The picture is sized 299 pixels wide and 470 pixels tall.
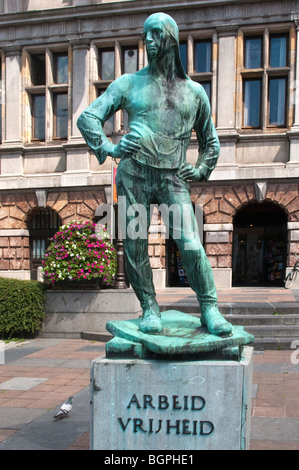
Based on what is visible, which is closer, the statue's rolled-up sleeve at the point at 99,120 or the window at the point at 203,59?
the statue's rolled-up sleeve at the point at 99,120

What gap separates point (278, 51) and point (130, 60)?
17.6 feet

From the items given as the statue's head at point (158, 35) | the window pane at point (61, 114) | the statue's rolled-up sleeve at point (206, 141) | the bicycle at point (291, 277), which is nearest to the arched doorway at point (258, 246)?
the bicycle at point (291, 277)

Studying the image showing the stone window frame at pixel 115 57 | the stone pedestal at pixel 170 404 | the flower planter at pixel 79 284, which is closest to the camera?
the stone pedestal at pixel 170 404

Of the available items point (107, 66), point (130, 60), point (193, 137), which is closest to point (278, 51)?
point (193, 137)

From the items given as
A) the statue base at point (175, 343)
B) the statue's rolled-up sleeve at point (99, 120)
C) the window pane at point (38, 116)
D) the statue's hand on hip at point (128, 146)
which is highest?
the window pane at point (38, 116)

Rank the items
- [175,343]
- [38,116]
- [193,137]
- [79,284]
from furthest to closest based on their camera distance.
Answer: [38,116] → [193,137] → [79,284] → [175,343]

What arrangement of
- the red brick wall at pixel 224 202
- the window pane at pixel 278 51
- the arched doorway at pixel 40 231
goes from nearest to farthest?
the red brick wall at pixel 224 202 < the window pane at pixel 278 51 < the arched doorway at pixel 40 231

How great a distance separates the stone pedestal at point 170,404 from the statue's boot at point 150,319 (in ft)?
0.86

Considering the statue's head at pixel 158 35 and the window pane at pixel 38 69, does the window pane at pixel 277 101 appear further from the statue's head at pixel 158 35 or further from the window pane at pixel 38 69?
the statue's head at pixel 158 35

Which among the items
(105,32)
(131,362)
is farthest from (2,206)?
(131,362)

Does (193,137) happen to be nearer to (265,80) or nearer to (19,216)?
(265,80)

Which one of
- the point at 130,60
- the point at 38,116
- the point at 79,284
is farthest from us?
the point at 38,116

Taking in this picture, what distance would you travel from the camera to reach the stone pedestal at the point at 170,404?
3.34 metres

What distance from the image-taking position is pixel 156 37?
12.1ft
